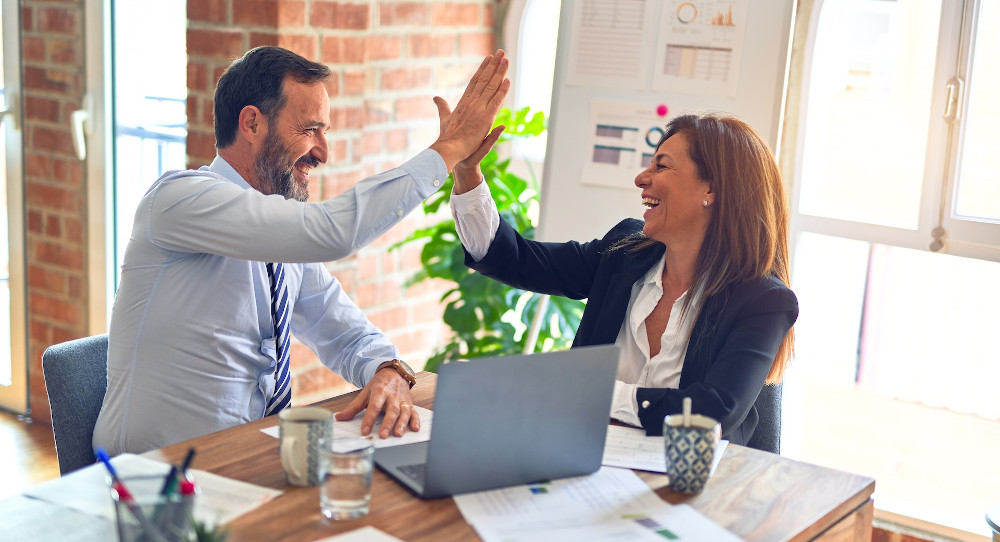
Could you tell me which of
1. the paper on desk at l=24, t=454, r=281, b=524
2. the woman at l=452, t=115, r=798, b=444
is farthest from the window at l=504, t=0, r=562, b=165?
the paper on desk at l=24, t=454, r=281, b=524

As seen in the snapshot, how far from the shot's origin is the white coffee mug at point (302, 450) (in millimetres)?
1406

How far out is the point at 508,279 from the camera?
225 cm

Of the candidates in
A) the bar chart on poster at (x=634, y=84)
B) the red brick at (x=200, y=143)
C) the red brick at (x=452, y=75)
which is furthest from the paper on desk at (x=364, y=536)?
the red brick at (x=452, y=75)

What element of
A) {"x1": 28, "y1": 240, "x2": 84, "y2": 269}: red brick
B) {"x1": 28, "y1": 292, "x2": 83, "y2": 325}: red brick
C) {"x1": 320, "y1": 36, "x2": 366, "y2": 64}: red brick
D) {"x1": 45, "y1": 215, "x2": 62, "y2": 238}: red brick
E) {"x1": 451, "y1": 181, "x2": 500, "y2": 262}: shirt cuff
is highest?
{"x1": 320, "y1": 36, "x2": 366, "y2": 64}: red brick

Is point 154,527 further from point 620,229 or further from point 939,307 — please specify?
point 939,307

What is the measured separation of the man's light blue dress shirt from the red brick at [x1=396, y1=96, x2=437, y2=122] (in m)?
1.49

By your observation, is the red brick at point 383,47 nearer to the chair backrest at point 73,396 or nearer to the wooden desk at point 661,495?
the chair backrest at point 73,396

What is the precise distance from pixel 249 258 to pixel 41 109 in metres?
2.17

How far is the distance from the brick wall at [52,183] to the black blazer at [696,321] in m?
1.95

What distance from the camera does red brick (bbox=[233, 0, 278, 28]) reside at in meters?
2.86

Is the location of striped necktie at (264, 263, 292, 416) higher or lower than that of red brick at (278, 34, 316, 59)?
lower

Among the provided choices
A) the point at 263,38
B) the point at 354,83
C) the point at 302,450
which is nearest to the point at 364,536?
the point at 302,450

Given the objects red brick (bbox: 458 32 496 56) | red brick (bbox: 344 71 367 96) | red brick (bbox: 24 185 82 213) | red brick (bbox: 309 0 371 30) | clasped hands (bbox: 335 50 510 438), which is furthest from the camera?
red brick (bbox: 458 32 496 56)

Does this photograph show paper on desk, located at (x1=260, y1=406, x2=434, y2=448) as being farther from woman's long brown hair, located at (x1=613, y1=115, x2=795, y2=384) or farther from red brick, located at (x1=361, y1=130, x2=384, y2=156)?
red brick, located at (x1=361, y1=130, x2=384, y2=156)
